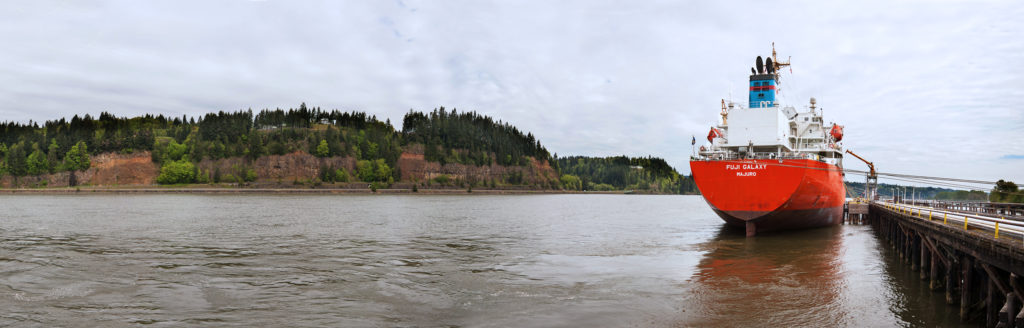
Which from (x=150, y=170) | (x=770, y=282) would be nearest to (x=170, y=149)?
(x=150, y=170)

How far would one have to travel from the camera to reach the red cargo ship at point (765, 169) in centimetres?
2988

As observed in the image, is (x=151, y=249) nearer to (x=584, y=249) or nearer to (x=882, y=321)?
(x=584, y=249)

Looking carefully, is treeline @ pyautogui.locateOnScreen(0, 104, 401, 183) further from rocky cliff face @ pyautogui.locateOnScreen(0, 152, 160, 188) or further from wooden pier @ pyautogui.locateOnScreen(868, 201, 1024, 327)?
wooden pier @ pyautogui.locateOnScreen(868, 201, 1024, 327)

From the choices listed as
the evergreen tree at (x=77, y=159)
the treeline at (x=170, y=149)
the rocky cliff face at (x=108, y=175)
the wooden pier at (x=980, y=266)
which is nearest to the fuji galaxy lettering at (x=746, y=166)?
the wooden pier at (x=980, y=266)

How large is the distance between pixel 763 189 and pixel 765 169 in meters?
1.12

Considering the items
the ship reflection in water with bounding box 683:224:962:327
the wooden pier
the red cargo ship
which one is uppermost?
the red cargo ship

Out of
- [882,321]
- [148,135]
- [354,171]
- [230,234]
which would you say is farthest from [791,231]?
[148,135]

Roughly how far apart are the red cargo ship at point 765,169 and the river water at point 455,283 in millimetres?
→ 1910

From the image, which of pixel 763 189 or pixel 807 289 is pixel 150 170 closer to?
pixel 763 189

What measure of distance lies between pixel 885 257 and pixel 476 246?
19.1 m

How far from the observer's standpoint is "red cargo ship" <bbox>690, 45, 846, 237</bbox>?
29875 millimetres

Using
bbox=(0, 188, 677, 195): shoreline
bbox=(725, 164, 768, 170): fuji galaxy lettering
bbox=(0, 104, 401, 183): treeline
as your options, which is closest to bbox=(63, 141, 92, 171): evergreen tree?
bbox=(0, 104, 401, 183): treeline

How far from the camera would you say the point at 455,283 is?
1869 cm

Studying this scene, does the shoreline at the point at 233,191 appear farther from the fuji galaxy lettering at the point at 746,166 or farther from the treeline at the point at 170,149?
the fuji galaxy lettering at the point at 746,166
